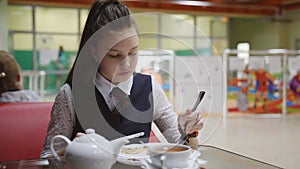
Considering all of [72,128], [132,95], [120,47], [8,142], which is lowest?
[8,142]

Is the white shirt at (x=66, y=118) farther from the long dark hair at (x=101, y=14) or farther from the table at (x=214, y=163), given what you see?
the long dark hair at (x=101, y=14)

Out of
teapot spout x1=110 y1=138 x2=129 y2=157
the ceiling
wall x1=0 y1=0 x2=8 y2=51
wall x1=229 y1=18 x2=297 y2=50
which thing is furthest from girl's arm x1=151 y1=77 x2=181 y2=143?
wall x1=229 y1=18 x2=297 y2=50

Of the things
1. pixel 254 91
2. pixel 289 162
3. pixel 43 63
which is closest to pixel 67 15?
pixel 43 63

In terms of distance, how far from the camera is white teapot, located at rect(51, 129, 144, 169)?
808mm

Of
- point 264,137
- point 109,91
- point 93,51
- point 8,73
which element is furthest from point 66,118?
point 264,137

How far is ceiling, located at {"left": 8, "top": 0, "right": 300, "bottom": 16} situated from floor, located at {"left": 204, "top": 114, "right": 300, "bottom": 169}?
2605 millimetres

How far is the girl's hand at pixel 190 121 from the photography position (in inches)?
41.5

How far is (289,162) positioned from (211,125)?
2.26 meters

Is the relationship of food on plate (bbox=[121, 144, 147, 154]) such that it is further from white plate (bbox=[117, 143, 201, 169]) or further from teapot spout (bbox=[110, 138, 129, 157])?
teapot spout (bbox=[110, 138, 129, 157])

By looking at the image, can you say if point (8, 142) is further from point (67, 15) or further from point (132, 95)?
point (67, 15)

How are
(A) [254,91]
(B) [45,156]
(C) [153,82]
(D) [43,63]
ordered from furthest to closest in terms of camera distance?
(D) [43,63] → (A) [254,91] → (C) [153,82] → (B) [45,156]

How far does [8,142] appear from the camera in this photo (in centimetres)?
156

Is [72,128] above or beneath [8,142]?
above

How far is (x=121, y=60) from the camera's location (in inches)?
38.4
